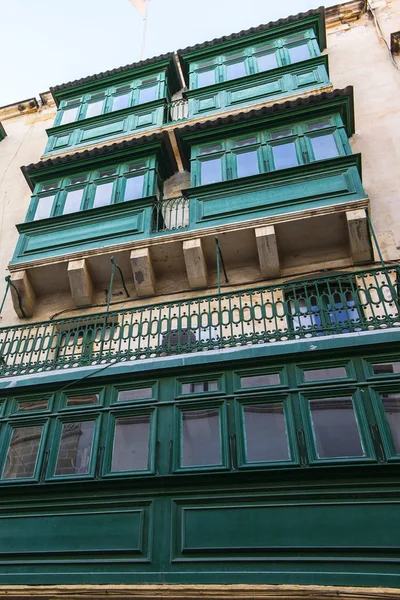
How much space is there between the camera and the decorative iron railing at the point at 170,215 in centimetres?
1159

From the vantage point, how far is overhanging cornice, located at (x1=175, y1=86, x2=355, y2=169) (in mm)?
11695

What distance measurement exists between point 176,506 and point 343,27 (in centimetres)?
1643

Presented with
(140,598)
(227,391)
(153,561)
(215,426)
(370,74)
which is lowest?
(140,598)

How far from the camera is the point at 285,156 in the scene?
37.4 ft

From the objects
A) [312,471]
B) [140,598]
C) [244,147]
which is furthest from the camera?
[244,147]

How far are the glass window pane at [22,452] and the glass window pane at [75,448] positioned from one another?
40 cm

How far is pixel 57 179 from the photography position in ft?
43.8

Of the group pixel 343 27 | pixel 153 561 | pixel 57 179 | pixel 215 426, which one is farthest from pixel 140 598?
pixel 343 27

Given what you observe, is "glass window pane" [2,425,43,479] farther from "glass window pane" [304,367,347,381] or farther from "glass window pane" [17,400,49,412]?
"glass window pane" [304,367,347,381]

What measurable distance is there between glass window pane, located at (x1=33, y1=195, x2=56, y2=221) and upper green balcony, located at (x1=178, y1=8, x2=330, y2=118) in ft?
14.9

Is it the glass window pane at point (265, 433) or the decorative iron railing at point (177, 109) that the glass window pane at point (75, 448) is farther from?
the decorative iron railing at point (177, 109)

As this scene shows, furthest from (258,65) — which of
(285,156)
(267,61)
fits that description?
(285,156)

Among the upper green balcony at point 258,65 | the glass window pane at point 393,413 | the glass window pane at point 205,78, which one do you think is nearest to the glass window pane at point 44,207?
the upper green balcony at point 258,65

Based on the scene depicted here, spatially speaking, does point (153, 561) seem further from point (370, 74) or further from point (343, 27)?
point (343, 27)
